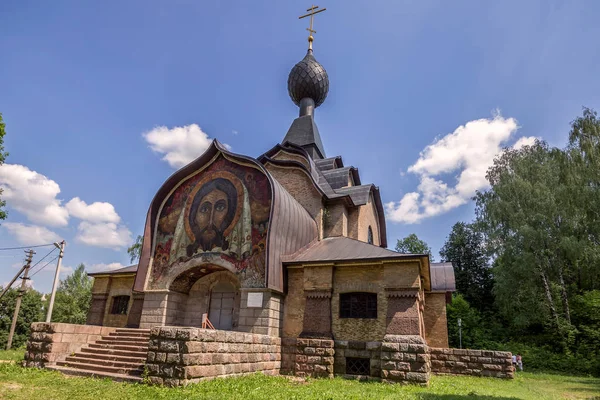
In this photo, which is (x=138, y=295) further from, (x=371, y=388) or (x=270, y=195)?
(x=371, y=388)

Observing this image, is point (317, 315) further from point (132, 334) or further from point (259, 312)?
point (132, 334)

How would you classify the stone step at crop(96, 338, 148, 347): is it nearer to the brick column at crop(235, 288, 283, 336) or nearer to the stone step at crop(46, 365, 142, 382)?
the stone step at crop(46, 365, 142, 382)

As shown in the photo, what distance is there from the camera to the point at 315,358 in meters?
10.6

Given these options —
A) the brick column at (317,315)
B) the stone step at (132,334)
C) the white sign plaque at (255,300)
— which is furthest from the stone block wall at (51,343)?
the brick column at (317,315)

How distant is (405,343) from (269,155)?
1151cm

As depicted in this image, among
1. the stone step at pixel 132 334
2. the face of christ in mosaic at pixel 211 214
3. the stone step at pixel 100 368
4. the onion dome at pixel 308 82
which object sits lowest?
the stone step at pixel 100 368

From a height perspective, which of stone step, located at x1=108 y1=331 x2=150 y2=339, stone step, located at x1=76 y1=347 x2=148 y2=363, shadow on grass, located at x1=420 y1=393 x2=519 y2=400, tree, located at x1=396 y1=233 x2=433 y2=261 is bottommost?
shadow on grass, located at x1=420 y1=393 x2=519 y2=400

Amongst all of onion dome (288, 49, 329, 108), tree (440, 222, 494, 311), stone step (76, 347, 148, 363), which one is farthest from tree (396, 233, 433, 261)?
stone step (76, 347, 148, 363)

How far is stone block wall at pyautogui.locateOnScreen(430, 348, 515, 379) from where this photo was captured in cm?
1176

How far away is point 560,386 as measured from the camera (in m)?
11.6

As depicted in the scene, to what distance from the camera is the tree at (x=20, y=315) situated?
84.4 ft

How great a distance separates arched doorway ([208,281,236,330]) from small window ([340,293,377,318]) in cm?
394

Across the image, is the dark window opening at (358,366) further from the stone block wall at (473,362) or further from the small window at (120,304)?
the small window at (120,304)

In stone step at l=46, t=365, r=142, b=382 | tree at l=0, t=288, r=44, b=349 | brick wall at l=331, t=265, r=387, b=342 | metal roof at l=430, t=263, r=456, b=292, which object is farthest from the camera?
tree at l=0, t=288, r=44, b=349
